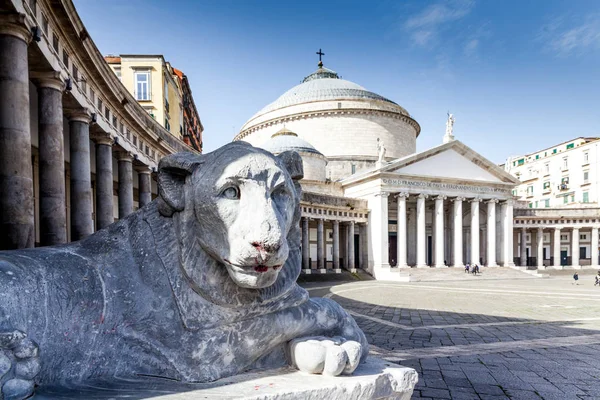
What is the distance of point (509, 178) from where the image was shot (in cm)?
3562

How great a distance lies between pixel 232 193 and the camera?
214 centimetres

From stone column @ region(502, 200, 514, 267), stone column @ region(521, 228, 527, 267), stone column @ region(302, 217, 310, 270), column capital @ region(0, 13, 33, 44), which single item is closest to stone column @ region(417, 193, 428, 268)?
stone column @ region(502, 200, 514, 267)

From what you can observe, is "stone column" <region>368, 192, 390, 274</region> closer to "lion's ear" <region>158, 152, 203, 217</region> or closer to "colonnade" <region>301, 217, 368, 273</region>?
"colonnade" <region>301, 217, 368, 273</region>

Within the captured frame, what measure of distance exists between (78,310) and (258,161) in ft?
4.19

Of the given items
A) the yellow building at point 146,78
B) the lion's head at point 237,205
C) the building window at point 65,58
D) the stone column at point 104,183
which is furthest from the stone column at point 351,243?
the lion's head at point 237,205

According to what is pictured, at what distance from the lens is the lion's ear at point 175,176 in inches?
89.7

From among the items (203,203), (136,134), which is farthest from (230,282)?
(136,134)

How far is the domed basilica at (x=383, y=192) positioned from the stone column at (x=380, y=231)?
0.08 meters

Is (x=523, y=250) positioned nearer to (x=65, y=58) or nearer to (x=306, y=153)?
(x=306, y=153)

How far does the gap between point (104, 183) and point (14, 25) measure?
6747 millimetres

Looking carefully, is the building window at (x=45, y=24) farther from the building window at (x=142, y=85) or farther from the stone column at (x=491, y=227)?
the stone column at (x=491, y=227)

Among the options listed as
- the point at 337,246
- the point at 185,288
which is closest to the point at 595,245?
the point at 337,246

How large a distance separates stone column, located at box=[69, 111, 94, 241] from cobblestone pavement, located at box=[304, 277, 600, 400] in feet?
28.1

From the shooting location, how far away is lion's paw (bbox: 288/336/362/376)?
2230 millimetres
